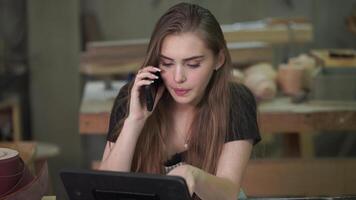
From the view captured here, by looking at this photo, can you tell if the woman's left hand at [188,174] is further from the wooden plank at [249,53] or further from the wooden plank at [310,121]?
the wooden plank at [249,53]

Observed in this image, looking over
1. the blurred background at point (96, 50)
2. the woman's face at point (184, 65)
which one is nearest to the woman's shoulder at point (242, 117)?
the woman's face at point (184, 65)

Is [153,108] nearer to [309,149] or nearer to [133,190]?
[133,190]

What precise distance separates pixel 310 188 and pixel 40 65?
2.28 meters

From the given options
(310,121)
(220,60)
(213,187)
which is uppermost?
(220,60)

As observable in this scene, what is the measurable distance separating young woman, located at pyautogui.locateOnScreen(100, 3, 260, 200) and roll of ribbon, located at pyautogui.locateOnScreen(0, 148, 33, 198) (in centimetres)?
22

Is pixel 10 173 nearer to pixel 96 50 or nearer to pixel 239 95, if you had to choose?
pixel 239 95

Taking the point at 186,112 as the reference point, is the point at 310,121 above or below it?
below

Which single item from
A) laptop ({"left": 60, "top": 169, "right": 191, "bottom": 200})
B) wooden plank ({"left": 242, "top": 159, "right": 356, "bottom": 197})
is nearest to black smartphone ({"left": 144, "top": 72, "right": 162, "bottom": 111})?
laptop ({"left": 60, "top": 169, "right": 191, "bottom": 200})

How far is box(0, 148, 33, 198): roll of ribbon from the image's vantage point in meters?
1.30

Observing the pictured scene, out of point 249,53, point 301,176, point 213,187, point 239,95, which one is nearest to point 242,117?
point 239,95

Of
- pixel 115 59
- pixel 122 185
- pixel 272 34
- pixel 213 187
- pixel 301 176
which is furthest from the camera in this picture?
pixel 272 34

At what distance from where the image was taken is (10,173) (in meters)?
1.31

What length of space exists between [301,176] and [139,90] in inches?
38.5

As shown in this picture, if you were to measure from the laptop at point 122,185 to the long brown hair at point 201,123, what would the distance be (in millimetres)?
439
